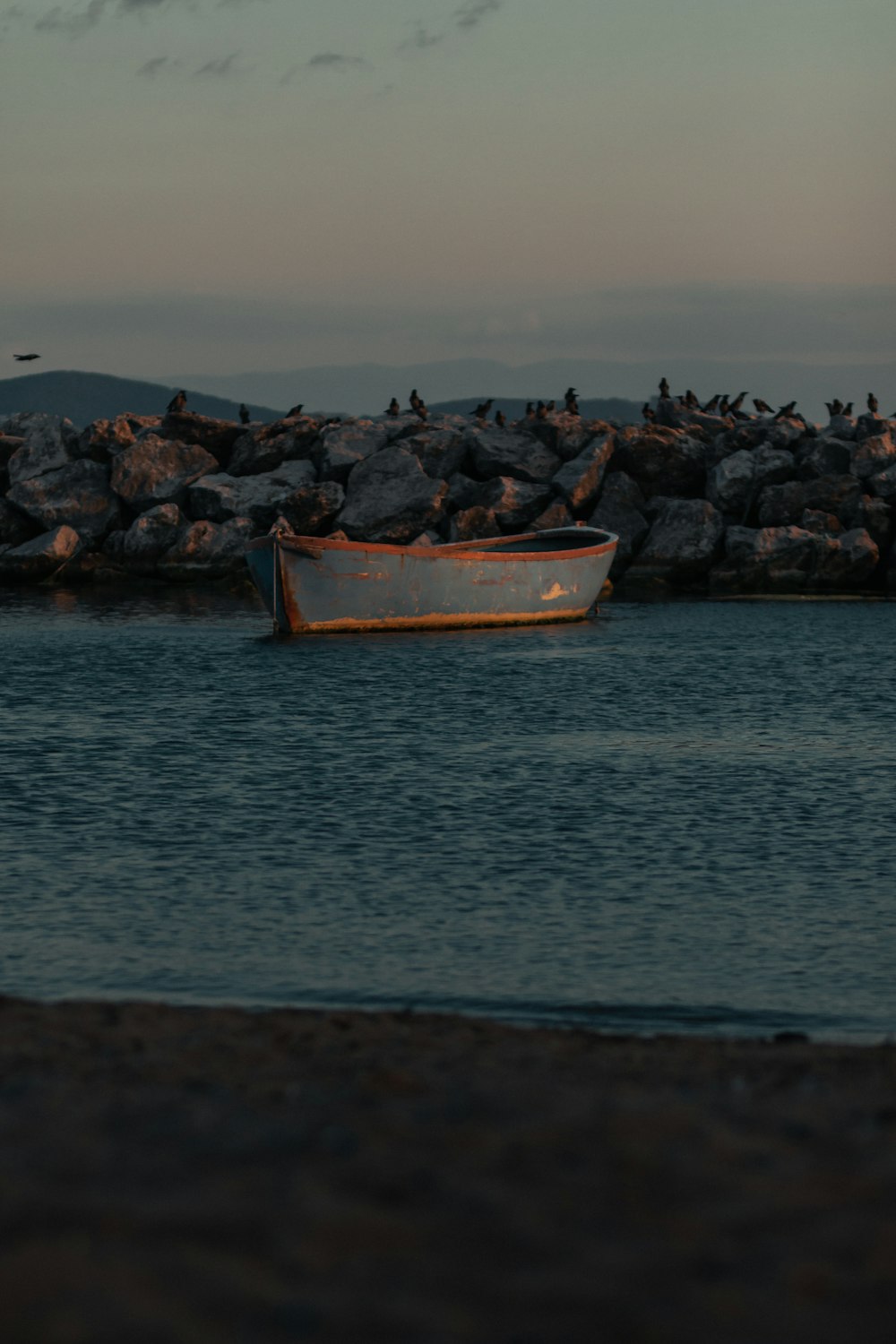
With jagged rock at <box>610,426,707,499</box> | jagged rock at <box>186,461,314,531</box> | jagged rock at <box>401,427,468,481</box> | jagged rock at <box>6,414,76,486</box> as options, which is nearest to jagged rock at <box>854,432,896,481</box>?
jagged rock at <box>610,426,707,499</box>

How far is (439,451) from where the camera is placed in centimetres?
6250

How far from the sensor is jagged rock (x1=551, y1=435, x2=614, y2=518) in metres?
59.8

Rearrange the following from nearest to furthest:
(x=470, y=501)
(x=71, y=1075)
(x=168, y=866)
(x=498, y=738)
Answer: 1. (x=71, y=1075)
2. (x=168, y=866)
3. (x=498, y=738)
4. (x=470, y=501)

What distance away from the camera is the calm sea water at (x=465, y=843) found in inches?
428

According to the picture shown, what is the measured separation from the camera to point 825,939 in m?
12.0

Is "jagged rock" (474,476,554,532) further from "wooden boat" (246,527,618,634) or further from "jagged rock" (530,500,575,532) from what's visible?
"wooden boat" (246,527,618,634)

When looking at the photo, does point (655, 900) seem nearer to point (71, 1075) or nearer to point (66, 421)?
point (71, 1075)

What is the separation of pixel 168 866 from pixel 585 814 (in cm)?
503

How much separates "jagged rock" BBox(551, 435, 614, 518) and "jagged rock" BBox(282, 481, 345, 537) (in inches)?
347

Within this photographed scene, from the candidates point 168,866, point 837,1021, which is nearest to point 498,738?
point 168,866

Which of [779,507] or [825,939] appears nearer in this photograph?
[825,939]

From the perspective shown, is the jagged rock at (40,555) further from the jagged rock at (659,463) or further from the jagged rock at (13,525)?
the jagged rock at (659,463)

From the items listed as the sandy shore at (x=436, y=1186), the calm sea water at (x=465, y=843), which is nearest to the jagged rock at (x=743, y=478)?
the calm sea water at (x=465, y=843)

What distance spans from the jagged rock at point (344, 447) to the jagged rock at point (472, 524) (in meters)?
5.99
